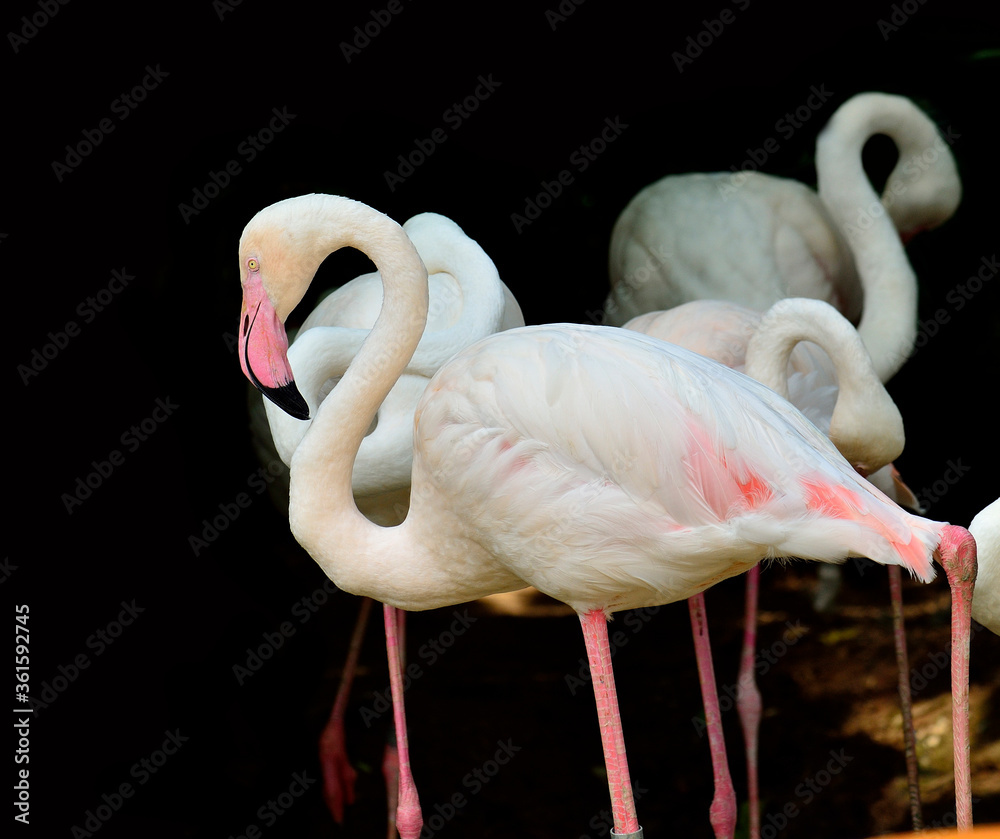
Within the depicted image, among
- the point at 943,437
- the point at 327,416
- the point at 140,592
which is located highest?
the point at 327,416

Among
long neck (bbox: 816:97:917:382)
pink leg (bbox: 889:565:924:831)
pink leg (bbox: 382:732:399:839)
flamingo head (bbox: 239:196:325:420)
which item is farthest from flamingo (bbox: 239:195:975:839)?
long neck (bbox: 816:97:917:382)

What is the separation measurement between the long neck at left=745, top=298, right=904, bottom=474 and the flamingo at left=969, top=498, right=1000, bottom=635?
506 mm

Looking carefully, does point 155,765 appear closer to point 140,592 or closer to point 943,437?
point 140,592

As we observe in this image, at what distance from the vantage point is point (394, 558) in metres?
2.94

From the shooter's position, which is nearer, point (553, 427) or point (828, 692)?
point (553, 427)

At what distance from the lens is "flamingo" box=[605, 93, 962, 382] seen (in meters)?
4.89

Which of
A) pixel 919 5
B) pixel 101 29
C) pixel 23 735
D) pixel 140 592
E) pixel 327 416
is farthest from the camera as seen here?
pixel 919 5

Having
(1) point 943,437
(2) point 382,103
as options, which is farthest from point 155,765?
(1) point 943,437

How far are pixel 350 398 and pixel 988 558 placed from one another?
1.62 m

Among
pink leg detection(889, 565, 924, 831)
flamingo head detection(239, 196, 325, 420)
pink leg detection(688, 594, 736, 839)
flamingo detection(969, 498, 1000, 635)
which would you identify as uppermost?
flamingo head detection(239, 196, 325, 420)

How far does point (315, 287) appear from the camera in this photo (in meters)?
6.05

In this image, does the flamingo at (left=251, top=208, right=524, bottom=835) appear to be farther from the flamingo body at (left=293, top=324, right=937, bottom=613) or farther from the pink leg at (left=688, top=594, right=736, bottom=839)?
the pink leg at (left=688, top=594, right=736, bottom=839)

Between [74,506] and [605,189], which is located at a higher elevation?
→ [74,506]

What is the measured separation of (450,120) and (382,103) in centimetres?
35
